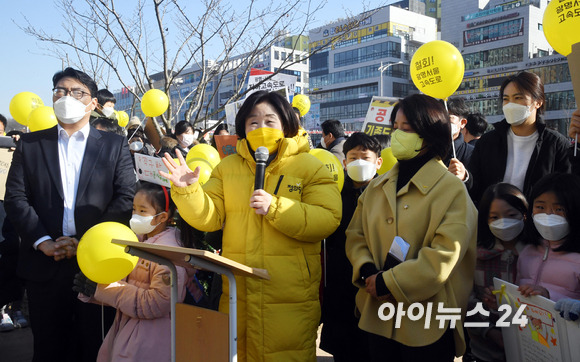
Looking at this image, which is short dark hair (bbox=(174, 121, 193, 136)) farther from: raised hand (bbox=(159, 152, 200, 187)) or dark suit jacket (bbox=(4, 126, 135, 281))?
raised hand (bbox=(159, 152, 200, 187))

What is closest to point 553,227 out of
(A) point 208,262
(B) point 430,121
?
(B) point 430,121

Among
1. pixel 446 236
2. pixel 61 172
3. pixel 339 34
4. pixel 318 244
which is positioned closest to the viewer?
pixel 446 236

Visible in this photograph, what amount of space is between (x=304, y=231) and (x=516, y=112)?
1.85 metres

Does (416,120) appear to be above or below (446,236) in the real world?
above

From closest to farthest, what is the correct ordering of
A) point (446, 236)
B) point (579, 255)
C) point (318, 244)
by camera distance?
point (446, 236)
point (579, 255)
point (318, 244)

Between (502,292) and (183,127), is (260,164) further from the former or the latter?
(183,127)

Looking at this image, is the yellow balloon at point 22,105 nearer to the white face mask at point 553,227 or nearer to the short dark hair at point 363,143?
the short dark hair at point 363,143

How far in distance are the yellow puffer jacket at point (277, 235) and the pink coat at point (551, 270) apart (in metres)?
1.12

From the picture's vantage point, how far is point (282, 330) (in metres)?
2.65

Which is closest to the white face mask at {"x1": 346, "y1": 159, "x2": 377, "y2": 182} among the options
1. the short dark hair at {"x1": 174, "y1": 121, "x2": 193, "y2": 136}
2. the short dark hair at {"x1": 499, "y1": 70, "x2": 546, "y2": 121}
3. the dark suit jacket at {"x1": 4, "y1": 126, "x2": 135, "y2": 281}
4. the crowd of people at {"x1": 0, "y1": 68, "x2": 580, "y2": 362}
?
the crowd of people at {"x1": 0, "y1": 68, "x2": 580, "y2": 362}

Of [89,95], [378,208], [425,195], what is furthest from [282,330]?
[89,95]

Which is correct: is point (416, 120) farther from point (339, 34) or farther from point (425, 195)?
point (339, 34)

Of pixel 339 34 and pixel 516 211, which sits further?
pixel 339 34

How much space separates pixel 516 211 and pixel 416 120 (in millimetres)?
920
